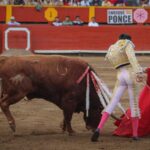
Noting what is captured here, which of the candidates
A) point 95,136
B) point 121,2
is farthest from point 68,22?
point 95,136

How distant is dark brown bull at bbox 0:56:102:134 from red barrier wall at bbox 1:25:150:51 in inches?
465

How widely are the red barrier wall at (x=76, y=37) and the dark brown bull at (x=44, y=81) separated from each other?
11.8 metres

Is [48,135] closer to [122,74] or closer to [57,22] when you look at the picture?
[122,74]

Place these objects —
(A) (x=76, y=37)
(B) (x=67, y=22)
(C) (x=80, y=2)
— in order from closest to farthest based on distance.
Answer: (A) (x=76, y=37) < (B) (x=67, y=22) < (C) (x=80, y=2)

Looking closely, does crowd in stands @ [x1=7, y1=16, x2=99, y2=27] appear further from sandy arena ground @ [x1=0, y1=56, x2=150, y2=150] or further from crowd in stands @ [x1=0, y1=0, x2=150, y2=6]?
sandy arena ground @ [x1=0, y1=56, x2=150, y2=150]

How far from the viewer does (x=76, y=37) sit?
1891 centimetres

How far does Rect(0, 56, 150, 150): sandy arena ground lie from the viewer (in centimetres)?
616

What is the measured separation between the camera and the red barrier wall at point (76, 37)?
18812 mm

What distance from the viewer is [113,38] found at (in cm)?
1906

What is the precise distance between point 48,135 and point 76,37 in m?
12.2

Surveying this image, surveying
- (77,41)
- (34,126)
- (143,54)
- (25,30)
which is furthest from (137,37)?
(34,126)

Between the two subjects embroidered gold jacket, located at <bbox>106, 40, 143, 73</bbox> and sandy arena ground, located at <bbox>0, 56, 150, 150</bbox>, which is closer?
sandy arena ground, located at <bbox>0, 56, 150, 150</bbox>

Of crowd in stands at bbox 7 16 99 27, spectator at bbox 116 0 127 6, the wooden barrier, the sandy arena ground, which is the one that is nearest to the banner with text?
the wooden barrier

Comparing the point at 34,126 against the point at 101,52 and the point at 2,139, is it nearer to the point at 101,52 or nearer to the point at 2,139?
the point at 2,139
